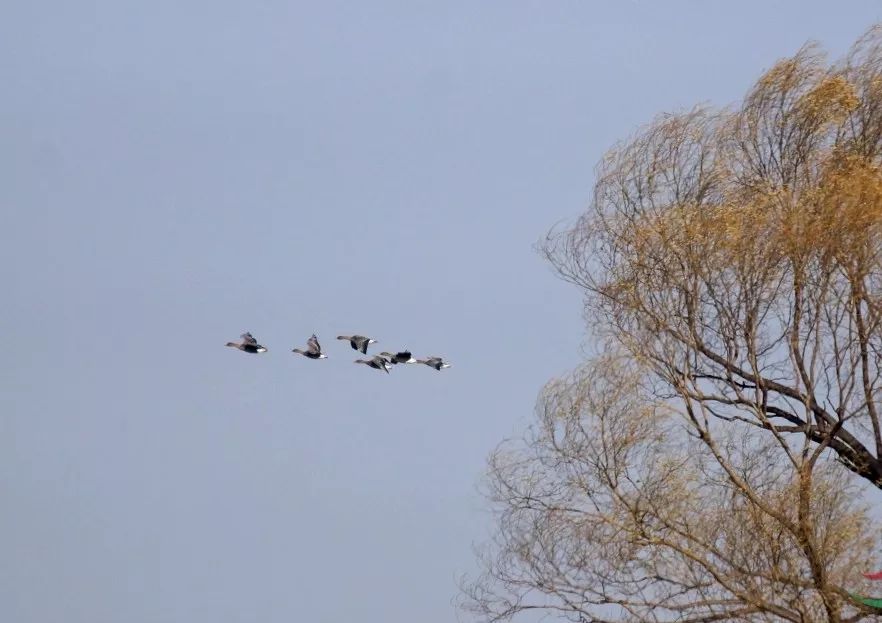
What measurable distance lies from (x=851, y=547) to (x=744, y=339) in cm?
156

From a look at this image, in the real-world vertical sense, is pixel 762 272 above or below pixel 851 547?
above

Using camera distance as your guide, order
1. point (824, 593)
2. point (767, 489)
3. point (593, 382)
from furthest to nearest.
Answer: point (593, 382) → point (767, 489) → point (824, 593)

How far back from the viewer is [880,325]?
412 inches

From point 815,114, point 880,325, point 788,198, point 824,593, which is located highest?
point 815,114

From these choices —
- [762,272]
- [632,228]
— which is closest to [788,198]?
[762,272]

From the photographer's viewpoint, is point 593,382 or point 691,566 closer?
point 691,566

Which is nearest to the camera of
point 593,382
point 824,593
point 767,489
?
point 824,593

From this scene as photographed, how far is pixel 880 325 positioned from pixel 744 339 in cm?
93

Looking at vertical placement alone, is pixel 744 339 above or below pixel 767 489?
above

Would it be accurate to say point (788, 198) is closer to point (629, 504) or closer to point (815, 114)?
point (815, 114)

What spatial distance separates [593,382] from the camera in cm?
1146

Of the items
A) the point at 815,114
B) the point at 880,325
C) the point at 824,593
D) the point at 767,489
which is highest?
the point at 815,114

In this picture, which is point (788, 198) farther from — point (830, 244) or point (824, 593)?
point (824, 593)

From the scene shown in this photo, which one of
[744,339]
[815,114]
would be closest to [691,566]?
[744,339]
